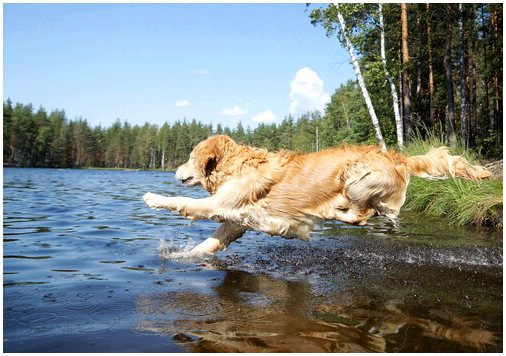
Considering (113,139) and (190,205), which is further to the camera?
(113,139)

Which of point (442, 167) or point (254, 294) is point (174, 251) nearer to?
point (254, 294)

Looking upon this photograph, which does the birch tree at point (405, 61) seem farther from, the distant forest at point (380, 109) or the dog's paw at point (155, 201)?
the dog's paw at point (155, 201)

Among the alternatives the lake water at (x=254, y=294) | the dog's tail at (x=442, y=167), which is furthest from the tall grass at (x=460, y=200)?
the dog's tail at (x=442, y=167)

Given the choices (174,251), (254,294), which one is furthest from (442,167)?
(174,251)

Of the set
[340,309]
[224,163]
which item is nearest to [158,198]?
[224,163]

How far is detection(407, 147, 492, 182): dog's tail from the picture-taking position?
19.1ft

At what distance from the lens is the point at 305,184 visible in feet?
18.7

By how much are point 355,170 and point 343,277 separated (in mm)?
1480

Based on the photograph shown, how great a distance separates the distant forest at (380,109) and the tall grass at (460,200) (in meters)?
2.42

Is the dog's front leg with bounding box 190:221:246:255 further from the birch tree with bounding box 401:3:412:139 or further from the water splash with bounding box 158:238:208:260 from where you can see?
the birch tree with bounding box 401:3:412:139

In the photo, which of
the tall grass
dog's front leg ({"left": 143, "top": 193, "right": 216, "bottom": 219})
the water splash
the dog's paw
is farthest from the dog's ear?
the tall grass

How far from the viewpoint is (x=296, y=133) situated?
362 ft

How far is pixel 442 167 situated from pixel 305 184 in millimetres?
1947

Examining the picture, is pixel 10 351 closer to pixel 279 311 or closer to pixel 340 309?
pixel 279 311
